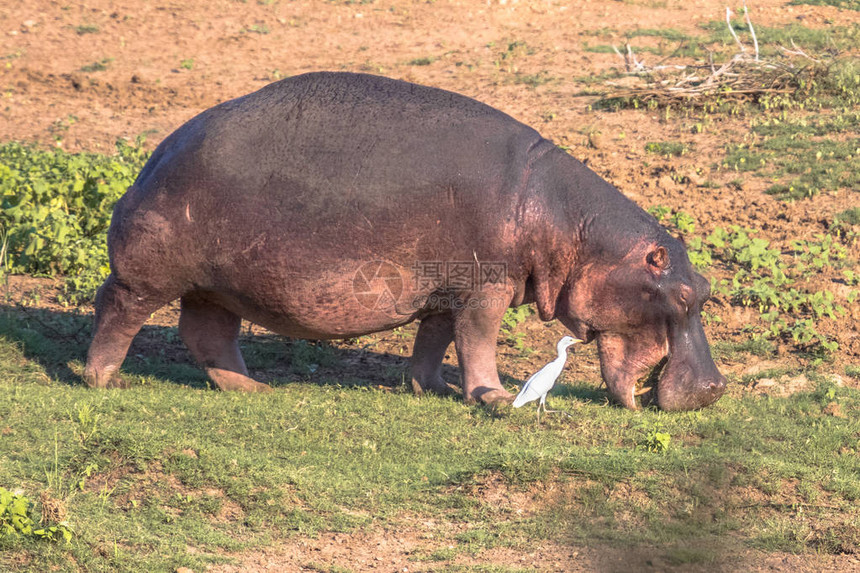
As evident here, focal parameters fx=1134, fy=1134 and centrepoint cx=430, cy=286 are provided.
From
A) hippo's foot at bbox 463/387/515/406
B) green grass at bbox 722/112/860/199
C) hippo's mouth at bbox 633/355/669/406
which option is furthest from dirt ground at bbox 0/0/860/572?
hippo's foot at bbox 463/387/515/406

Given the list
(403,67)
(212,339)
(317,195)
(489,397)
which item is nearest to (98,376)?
(212,339)

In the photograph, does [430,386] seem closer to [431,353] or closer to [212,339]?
[431,353]

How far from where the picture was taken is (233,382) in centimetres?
734

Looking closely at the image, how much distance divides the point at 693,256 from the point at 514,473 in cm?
461

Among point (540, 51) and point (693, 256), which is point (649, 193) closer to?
point (693, 256)

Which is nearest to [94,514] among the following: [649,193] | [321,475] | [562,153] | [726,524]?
[321,475]

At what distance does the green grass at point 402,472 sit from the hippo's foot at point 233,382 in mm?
266

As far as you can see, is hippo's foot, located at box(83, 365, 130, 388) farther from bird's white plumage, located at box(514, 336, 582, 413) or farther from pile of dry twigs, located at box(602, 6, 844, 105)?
pile of dry twigs, located at box(602, 6, 844, 105)

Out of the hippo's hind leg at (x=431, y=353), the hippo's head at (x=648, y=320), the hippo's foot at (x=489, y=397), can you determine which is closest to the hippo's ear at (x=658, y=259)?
the hippo's head at (x=648, y=320)

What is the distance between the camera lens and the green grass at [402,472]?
516cm

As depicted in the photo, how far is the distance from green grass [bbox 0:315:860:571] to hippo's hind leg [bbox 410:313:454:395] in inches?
13.3

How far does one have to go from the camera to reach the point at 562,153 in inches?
277

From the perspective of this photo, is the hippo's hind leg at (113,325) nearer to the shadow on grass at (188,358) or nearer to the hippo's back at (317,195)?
the hippo's back at (317,195)

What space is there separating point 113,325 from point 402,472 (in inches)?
89.9
